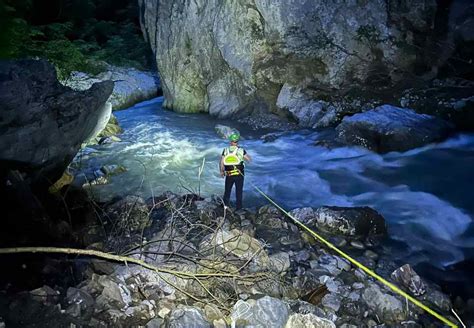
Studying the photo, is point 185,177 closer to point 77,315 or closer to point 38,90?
point 38,90

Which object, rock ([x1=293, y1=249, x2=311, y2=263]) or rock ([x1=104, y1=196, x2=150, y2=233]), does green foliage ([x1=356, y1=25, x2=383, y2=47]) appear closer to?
rock ([x1=293, y1=249, x2=311, y2=263])

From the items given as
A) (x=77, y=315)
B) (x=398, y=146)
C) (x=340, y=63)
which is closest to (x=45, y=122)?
(x=77, y=315)

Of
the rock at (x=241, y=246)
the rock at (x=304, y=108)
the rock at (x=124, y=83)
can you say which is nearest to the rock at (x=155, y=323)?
the rock at (x=241, y=246)

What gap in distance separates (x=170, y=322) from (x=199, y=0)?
42.8 feet

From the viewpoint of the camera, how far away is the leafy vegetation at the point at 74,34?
41.9ft

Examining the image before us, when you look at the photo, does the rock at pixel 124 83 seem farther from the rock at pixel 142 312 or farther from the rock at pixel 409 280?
the rock at pixel 409 280

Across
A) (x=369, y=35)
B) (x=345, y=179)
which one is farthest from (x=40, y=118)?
(x=369, y=35)

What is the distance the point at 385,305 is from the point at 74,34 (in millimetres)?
21066

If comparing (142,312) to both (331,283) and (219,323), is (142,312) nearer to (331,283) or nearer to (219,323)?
(219,323)

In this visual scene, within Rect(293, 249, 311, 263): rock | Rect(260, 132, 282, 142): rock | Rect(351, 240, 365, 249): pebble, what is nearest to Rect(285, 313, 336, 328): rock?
Rect(293, 249, 311, 263): rock

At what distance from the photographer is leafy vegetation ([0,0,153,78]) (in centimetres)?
1277

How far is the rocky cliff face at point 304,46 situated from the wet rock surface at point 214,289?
764 centimetres

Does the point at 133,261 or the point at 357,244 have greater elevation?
the point at 133,261

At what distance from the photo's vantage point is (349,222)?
19.2ft
